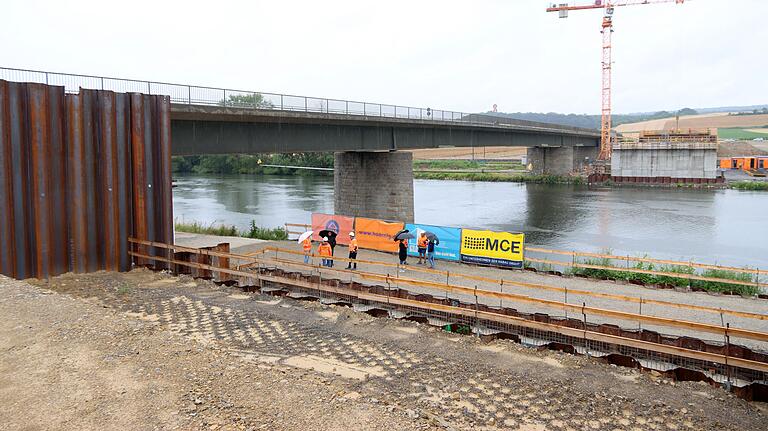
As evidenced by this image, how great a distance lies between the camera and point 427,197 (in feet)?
228

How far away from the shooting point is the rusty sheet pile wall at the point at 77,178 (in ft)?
51.9

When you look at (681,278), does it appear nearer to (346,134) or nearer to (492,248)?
(492,248)

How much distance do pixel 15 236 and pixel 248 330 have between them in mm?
8023

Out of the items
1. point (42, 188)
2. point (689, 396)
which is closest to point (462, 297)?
point (689, 396)

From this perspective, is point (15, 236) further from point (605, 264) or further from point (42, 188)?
point (605, 264)

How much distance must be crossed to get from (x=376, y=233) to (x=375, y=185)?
47.2 ft

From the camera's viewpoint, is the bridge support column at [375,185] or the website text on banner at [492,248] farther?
the bridge support column at [375,185]

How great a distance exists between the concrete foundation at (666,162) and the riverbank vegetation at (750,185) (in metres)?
4.32

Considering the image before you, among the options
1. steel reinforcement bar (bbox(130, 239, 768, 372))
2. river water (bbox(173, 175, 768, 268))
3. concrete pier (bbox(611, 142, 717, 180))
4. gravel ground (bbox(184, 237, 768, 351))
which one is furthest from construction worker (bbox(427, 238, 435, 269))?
concrete pier (bbox(611, 142, 717, 180))

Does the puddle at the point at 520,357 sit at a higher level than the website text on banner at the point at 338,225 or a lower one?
lower

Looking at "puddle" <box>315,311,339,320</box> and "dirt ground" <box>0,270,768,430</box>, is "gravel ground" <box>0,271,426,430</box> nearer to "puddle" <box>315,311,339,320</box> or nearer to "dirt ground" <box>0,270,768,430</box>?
"dirt ground" <box>0,270,768,430</box>

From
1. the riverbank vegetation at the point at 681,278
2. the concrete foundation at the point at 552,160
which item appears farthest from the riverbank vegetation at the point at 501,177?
the riverbank vegetation at the point at 681,278

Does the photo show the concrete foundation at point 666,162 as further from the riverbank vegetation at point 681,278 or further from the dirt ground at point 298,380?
the dirt ground at point 298,380

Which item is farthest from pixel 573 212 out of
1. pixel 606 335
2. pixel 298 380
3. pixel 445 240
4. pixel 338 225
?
pixel 298 380
